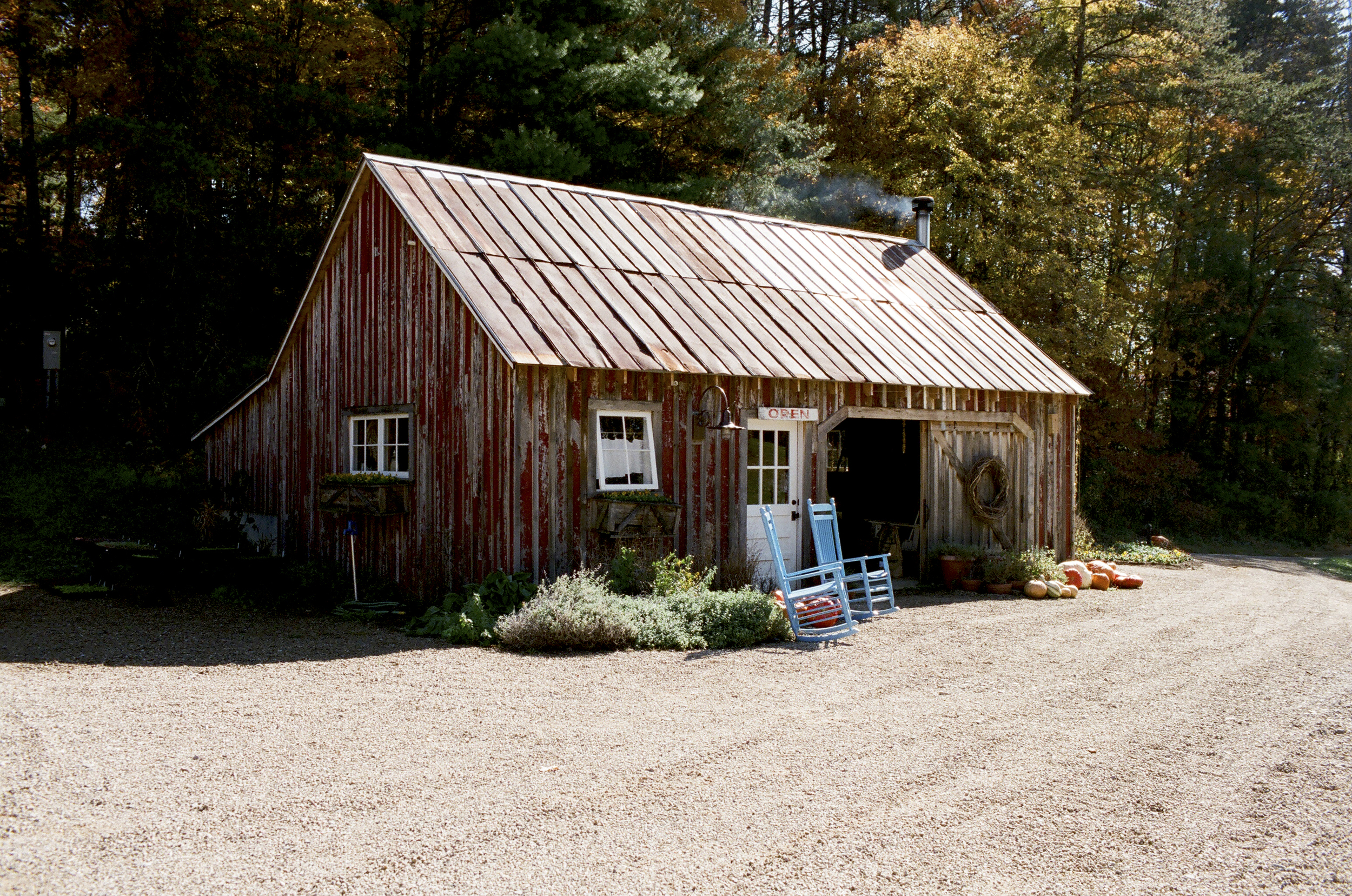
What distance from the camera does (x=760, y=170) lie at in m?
23.5

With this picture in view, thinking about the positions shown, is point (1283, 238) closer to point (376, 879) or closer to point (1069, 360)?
point (1069, 360)

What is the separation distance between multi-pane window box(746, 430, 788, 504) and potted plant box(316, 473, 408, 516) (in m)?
4.01

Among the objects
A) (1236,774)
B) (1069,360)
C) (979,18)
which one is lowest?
(1236,774)

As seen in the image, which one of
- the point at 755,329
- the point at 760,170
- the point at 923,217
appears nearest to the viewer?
the point at 755,329

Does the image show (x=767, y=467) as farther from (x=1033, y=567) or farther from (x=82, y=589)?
(x=82, y=589)

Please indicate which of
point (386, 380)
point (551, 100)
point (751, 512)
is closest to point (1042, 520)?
point (751, 512)

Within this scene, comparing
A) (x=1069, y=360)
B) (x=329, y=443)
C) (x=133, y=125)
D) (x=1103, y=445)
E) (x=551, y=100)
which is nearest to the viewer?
(x=329, y=443)

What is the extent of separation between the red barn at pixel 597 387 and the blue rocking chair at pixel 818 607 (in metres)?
1.71

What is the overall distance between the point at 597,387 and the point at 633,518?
1.46 m

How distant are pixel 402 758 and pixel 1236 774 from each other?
4652 mm

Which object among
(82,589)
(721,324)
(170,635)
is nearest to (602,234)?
(721,324)

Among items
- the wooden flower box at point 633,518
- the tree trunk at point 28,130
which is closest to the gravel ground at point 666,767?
the wooden flower box at point 633,518

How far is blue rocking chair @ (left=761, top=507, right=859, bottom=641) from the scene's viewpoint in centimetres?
983

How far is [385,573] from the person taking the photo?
1236cm
